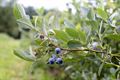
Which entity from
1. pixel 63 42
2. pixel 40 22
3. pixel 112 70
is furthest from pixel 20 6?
pixel 112 70

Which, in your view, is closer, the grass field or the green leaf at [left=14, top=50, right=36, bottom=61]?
the green leaf at [left=14, top=50, right=36, bottom=61]

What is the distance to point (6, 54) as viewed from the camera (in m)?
6.89

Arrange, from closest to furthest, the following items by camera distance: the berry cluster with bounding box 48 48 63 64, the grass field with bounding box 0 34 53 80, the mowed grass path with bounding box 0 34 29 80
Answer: the berry cluster with bounding box 48 48 63 64 < the grass field with bounding box 0 34 53 80 < the mowed grass path with bounding box 0 34 29 80

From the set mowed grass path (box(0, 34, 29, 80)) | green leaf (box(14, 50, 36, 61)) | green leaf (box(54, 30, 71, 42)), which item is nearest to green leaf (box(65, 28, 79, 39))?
green leaf (box(54, 30, 71, 42))

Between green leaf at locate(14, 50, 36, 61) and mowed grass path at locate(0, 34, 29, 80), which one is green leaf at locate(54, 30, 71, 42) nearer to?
green leaf at locate(14, 50, 36, 61)

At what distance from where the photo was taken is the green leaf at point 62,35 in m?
1.28

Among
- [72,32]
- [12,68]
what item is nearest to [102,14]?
[72,32]

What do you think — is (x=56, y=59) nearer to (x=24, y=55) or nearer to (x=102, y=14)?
(x=24, y=55)

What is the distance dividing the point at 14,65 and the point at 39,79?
144 cm

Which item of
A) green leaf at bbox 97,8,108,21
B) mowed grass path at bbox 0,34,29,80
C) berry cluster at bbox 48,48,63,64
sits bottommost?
mowed grass path at bbox 0,34,29,80

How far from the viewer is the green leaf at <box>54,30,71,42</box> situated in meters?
1.28

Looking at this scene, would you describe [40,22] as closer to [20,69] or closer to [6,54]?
[20,69]

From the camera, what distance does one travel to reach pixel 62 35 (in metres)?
1.32

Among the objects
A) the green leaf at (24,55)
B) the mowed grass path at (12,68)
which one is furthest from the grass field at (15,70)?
the green leaf at (24,55)
